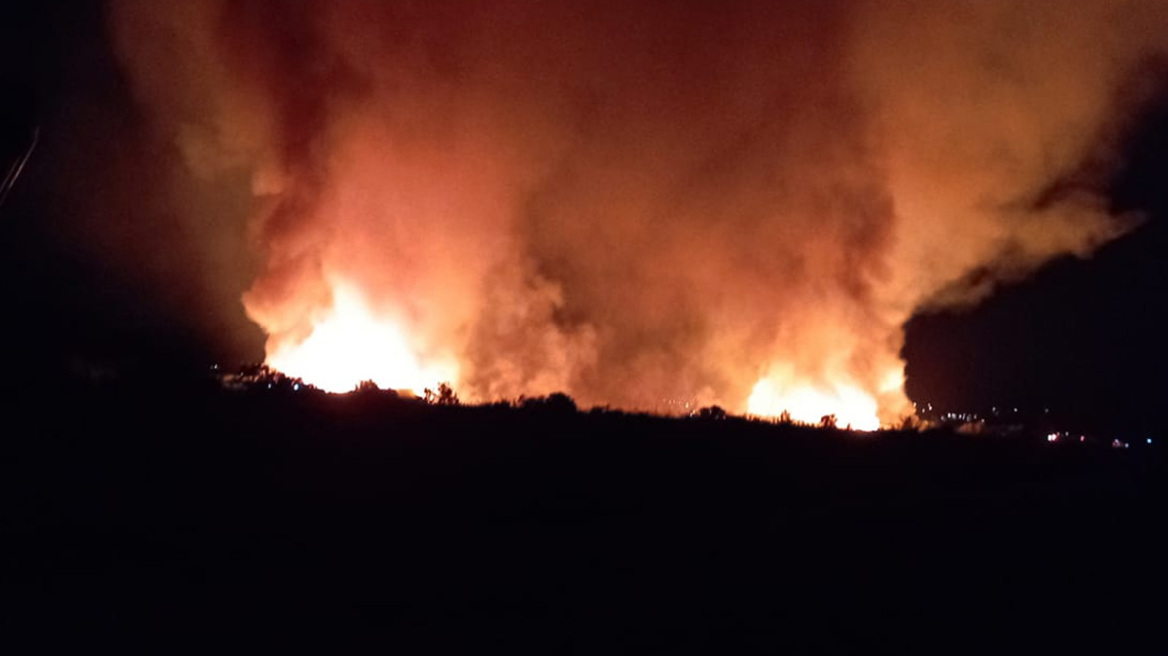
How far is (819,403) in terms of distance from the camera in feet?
78.9

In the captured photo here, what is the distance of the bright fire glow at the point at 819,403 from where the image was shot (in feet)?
76.6

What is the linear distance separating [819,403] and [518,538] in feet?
56.7

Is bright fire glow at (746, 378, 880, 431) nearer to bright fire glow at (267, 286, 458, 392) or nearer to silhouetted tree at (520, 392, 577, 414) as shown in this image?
bright fire glow at (267, 286, 458, 392)

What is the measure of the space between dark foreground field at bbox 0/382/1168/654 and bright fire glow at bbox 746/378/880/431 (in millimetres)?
11611

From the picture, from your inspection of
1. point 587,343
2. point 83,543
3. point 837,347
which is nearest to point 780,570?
point 83,543

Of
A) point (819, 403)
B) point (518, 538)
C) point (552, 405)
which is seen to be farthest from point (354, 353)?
point (518, 538)

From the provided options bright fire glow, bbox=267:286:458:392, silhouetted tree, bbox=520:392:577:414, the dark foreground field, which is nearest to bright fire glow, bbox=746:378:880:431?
bright fire glow, bbox=267:286:458:392

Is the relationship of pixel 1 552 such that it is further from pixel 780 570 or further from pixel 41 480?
pixel 780 570

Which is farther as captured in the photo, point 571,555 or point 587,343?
point 587,343

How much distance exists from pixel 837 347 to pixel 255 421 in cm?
1826

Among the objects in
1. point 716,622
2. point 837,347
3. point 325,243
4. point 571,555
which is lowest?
point 716,622

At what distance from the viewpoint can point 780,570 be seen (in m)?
7.93

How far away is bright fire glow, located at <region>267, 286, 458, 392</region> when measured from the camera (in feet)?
72.8

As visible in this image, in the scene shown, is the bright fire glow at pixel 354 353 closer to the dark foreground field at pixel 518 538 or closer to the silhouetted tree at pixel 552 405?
the silhouetted tree at pixel 552 405
